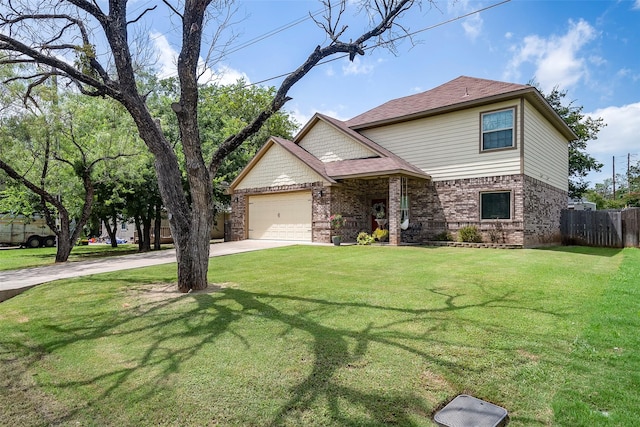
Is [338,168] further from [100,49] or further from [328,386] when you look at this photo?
[328,386]

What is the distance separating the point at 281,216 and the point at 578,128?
21257mm

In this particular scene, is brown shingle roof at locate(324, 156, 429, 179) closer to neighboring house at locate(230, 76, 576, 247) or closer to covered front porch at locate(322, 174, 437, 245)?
neighboring house at locate(230, 76, 576, 247)

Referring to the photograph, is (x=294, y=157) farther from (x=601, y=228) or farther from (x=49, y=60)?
(x=601, y=228)

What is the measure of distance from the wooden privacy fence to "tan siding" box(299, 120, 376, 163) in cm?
978

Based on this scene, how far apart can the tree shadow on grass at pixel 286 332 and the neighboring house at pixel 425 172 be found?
9.12 meters

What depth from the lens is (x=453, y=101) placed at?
47.4 ft

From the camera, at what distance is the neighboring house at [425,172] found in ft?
44.3

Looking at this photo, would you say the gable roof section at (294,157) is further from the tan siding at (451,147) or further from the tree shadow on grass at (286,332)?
the tree shadow on grass at (286,332)

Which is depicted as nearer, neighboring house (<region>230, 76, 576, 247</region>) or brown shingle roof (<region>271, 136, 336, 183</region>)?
neighboring house (<region>230, 76, 576, 247</region>)

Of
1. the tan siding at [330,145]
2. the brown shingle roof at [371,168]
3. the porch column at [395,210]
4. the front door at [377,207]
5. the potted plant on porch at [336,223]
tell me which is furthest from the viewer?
the front door at [377,207]

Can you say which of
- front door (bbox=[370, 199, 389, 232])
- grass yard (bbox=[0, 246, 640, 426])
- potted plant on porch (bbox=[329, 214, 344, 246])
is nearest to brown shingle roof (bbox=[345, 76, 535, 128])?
front door (bbox=[370, 199, 389, 232])

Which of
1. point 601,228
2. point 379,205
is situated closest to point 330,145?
point 379,205

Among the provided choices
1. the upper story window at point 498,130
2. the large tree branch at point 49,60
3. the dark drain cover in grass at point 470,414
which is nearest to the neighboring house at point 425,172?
the upper story window at point 498,130

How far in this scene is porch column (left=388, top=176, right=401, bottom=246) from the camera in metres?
14.1
